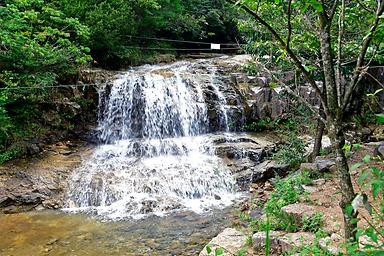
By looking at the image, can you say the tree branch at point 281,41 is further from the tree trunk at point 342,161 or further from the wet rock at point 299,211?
the wet rock at point 299,211

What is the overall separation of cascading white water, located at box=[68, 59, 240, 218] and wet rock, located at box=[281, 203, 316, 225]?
2791 mm

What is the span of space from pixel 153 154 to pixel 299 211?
5681 millimetres

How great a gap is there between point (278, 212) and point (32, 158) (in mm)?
6553

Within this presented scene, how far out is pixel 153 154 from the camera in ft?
31.9

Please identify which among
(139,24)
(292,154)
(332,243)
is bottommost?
(292,154)

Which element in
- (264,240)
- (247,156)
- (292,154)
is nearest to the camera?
(264,240)

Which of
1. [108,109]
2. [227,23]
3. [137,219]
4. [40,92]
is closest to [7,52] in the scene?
[40,92]

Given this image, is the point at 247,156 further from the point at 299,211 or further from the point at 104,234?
the point at 299,211

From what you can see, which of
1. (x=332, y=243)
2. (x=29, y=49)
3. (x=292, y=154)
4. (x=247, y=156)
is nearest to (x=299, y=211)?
(x=332, y=243)

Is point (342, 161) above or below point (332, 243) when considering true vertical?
above

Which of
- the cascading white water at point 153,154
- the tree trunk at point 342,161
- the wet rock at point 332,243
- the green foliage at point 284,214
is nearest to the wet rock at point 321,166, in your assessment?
the green foliage at point 284,214

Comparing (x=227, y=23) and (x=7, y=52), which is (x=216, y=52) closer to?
(x=227, y=23)

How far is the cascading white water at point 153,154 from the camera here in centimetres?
777

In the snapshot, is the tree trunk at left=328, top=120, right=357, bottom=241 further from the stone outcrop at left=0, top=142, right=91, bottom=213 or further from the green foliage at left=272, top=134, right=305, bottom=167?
the stone outcrop at left=0, top=142, right=91, bottom=213
